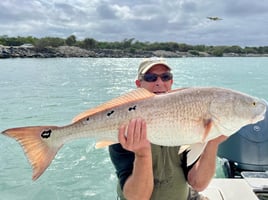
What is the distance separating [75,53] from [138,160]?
87126mm

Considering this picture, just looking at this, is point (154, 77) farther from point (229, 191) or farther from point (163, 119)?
point (229, 191)

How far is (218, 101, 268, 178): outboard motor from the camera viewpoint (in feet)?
15.2

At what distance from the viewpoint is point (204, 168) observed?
107 inches

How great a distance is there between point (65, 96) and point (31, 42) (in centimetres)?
8651

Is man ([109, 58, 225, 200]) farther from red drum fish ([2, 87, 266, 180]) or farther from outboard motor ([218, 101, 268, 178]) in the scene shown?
outboard motor ([218, 101, 268, 178])

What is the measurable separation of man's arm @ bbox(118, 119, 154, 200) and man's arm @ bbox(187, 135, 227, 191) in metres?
0.42

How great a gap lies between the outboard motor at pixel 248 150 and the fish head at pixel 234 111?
8.54 ft

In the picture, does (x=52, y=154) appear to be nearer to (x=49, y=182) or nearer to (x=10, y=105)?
(x=49, y=182)

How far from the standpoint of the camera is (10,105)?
14500 millimetres

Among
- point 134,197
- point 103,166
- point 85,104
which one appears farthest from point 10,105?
point 134,197

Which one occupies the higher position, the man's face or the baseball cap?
the baseball cap

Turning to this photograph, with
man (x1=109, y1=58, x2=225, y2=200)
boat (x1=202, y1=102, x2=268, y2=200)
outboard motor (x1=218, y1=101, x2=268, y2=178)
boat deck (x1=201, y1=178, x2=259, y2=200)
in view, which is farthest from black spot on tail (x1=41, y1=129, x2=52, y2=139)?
outboard motor (x1=218, y1=101, x2=268, y2=178)

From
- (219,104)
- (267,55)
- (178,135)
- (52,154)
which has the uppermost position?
(219,104)

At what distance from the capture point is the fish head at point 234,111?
2.13 meters
